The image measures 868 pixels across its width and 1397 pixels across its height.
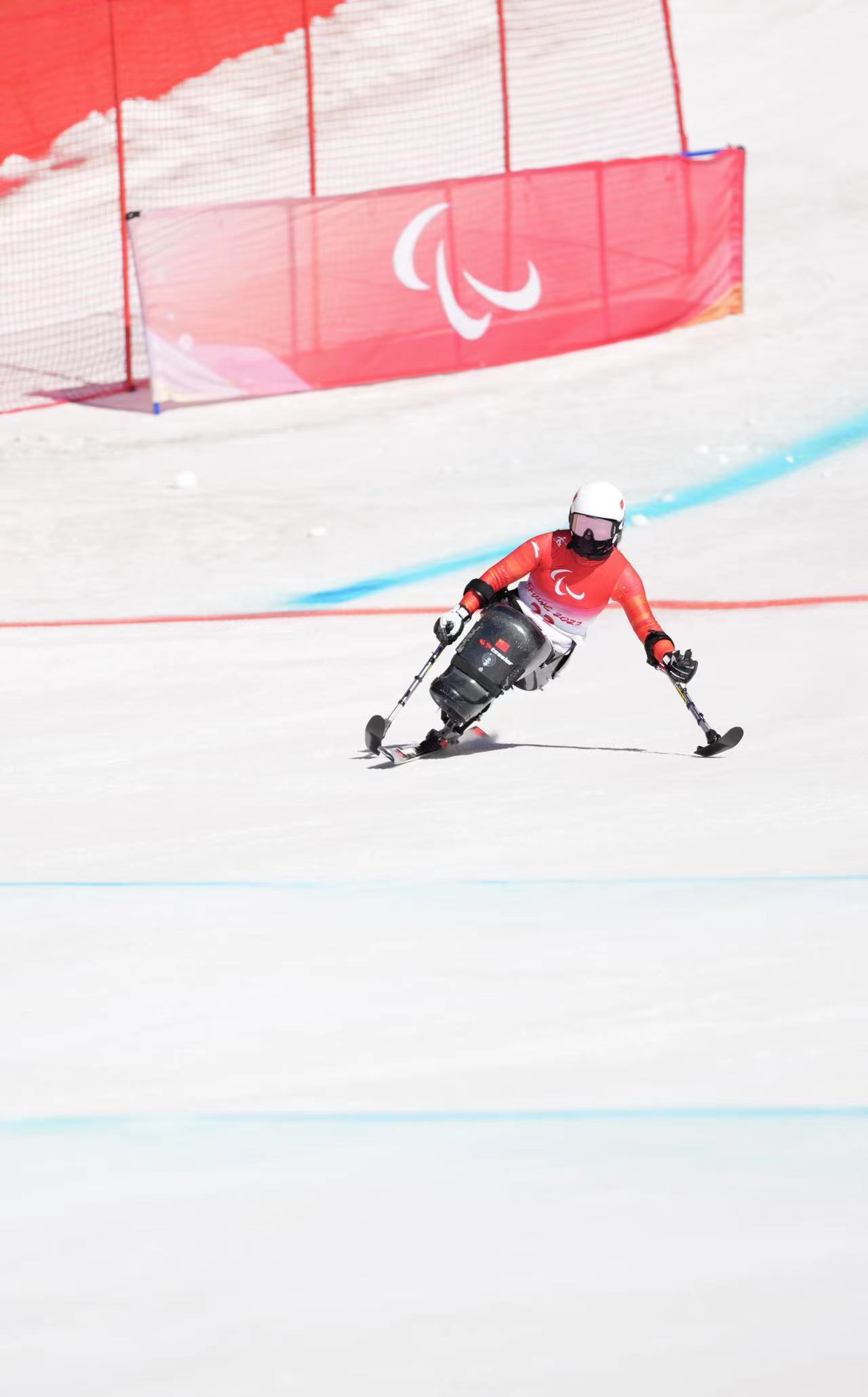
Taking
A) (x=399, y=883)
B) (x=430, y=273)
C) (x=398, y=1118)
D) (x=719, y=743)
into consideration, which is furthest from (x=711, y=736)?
(x=430, y=273)

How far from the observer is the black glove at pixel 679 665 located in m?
7.02

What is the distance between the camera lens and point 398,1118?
12.2 feet

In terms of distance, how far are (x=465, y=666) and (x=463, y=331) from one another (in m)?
10.3

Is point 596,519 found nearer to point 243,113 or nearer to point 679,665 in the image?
point 679,665

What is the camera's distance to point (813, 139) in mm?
21531

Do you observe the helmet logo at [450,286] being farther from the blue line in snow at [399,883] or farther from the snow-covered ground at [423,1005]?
the blue line in snow at [399,883]

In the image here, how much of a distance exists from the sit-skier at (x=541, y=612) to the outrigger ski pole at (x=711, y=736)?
55 millimetres

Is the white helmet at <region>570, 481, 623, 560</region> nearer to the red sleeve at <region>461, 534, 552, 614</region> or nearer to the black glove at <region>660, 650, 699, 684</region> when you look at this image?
the red sleeve at <region>461, 534, 552, 614</region>

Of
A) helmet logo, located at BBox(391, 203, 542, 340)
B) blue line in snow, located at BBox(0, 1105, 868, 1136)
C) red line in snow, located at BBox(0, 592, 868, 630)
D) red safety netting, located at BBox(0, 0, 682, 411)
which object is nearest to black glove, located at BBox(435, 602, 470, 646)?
red line in snow, located at BBox(0, 592, 868, 630)

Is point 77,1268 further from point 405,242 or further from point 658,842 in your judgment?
point 405,242

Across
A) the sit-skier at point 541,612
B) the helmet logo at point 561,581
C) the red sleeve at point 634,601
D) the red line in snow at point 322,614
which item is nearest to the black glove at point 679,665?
the sit-skier at point 541,612

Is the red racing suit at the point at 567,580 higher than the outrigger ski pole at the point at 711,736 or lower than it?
higher

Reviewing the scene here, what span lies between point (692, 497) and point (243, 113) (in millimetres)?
11217

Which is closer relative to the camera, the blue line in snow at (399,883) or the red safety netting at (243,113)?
the blue line in snow at (399,883)
